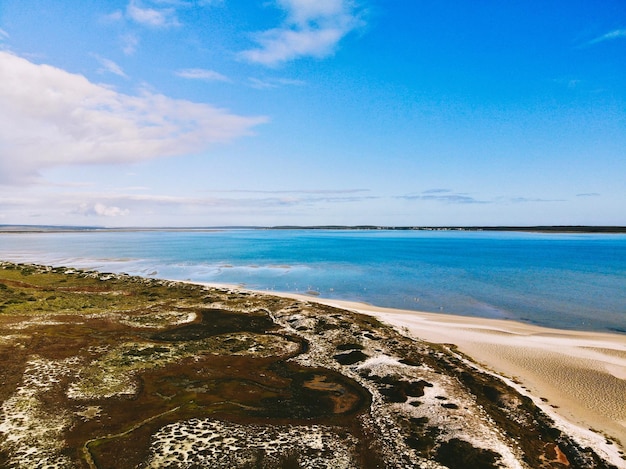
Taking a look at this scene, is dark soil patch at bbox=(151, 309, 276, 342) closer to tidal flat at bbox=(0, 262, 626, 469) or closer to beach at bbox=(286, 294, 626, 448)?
tidal flat at bbox=(0, 262, 626, 469)

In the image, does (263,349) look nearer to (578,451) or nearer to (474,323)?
(578,451)

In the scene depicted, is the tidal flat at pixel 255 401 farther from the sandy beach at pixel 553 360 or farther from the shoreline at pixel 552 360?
the sandy beach at pixel 553 360

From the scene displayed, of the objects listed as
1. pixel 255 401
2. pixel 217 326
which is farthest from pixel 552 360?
pixel 217 326

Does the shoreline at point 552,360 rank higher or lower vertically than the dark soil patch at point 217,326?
lower

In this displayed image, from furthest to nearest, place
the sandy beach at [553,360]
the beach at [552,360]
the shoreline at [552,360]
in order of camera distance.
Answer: the beach at [552,360], the sandy beach at [553,360], the shoreline at [552,360]

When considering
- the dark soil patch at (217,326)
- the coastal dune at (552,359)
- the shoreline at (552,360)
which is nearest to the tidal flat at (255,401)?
the dark soil patch at (217,326)

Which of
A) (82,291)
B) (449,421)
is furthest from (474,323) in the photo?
(82,291)
